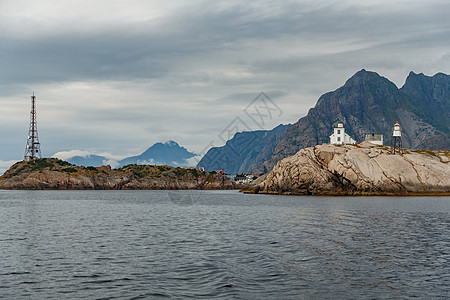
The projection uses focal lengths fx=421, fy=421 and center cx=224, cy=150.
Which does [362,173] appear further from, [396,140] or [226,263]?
[226,263]

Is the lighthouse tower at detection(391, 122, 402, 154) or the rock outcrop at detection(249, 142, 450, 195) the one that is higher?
the lighthouse tower at detection(391, 122, 402, 154)

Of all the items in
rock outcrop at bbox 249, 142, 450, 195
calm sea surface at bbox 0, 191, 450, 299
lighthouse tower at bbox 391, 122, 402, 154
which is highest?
lighthouse tower at bbox 391, 122, 402, 154

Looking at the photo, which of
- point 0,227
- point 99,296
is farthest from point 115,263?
point 0,227

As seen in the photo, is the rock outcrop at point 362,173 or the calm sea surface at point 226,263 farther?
the rock outcrop at point 362,173

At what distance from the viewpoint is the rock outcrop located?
524 feet

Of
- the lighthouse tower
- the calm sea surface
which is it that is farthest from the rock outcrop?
the calm sea surface

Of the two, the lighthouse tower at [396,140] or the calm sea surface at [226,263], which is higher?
the lighthouse tower at [396,140]

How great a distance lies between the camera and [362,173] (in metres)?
160

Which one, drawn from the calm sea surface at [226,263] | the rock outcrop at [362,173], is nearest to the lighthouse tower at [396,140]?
the rock outcrop at [362,173]

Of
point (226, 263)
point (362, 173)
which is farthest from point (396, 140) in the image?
point (226, 263)

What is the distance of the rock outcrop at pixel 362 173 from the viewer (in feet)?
524

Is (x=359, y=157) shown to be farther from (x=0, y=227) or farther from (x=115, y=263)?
(x=115, y=263)

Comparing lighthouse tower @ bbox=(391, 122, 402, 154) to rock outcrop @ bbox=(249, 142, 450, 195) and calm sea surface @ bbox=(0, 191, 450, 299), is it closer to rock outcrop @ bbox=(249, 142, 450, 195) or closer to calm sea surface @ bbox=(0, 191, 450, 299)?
rock outcrop @ bbox=(249, 142, 450, 195)

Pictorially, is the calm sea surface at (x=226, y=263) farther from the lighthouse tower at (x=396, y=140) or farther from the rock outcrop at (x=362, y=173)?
the lighthouse tower at (x=396, y=140)
